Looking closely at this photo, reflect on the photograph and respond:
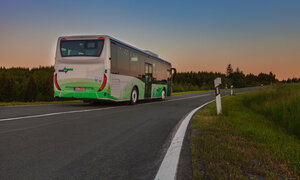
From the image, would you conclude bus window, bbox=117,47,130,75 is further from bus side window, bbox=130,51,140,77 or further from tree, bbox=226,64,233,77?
tree, bbox=226,64,233,77

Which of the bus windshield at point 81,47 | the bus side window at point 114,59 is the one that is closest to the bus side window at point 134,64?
the bus side window at point 114,59

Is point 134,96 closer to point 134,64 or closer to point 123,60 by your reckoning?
point 134,64

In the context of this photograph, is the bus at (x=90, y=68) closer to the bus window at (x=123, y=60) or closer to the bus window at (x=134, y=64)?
the bus window at (x=123, y=60)

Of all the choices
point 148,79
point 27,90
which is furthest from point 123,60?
point 27,90

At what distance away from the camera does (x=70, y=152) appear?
3488 millimetres

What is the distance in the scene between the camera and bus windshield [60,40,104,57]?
A: 37.2 ft

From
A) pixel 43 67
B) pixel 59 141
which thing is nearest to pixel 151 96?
pixel 59 141

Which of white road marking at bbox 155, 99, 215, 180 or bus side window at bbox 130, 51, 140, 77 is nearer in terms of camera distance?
white road marking at bbox 155, 99, 215, 180

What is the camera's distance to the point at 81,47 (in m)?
11.5

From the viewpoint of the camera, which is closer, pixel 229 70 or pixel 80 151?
pixel 80 151

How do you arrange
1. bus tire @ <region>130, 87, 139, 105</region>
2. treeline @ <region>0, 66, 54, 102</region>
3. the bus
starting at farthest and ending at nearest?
1. treeline @ <region>0, 66, 54, 102</region>
2. bus tire @ <region>130, 87, 139, 105</region>
3. the bus

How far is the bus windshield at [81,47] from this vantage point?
11.3 metres

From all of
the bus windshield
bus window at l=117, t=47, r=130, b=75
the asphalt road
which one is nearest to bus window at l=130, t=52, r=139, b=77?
bus window at l=117, t=47, r=130, b=75

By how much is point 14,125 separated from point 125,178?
4.25 m
